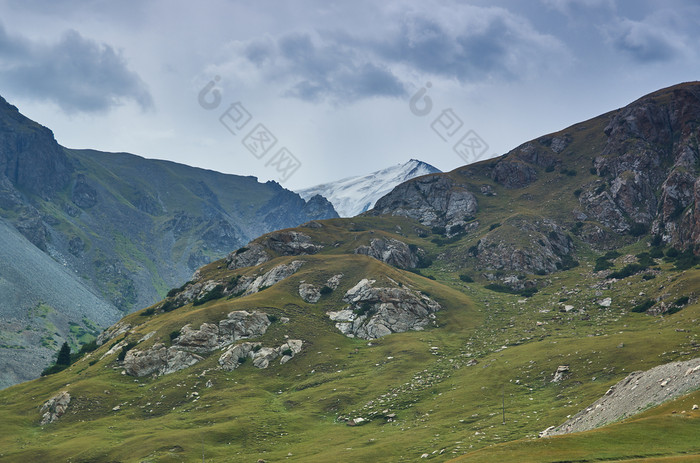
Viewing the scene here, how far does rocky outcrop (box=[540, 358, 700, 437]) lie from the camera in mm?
44406

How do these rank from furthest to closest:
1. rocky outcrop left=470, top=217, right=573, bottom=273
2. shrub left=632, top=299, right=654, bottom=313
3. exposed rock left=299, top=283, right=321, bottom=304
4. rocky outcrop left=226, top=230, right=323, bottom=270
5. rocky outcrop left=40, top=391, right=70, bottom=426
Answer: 1. rocky outcrop left=226, top=230, right=323, bottom=270
2. rocky outcrop left=470, top=217, right=573, bottom=273
3. exposed rock left=299, top=283, right=321, bottom=304
4. shrub left=632, top=299, right=654, bottom=313
5. rocky outcrop left=40, top=391, right=70, bottom=426

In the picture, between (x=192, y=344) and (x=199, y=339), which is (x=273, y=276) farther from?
(x=192, y=344)

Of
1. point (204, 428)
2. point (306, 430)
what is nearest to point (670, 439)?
point (306, 430)

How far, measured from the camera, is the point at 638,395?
4778cm

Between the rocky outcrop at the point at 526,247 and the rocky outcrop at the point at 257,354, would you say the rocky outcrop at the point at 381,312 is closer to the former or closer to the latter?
the rocky outcrop at the point at 257,354

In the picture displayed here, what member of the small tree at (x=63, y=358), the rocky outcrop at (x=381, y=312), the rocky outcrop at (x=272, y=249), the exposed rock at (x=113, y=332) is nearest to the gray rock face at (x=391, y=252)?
the rocky outcrop at (x=272, y=249)

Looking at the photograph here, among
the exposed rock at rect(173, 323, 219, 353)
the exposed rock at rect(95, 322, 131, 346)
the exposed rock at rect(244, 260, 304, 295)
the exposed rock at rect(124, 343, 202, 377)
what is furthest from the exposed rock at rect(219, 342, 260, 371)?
the exposed rock at rect(95, 322, 131, 346)

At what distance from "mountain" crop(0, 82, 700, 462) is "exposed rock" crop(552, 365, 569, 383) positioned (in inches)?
9.1

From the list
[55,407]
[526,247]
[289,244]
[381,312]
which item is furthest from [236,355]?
[526,247]

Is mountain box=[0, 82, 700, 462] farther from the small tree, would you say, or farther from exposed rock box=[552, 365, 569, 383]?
the small tree

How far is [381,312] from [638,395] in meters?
78.6

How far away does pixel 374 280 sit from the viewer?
135 metres

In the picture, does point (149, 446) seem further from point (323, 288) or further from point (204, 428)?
point (323, 288)

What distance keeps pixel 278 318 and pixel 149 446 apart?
53933 millimetres
